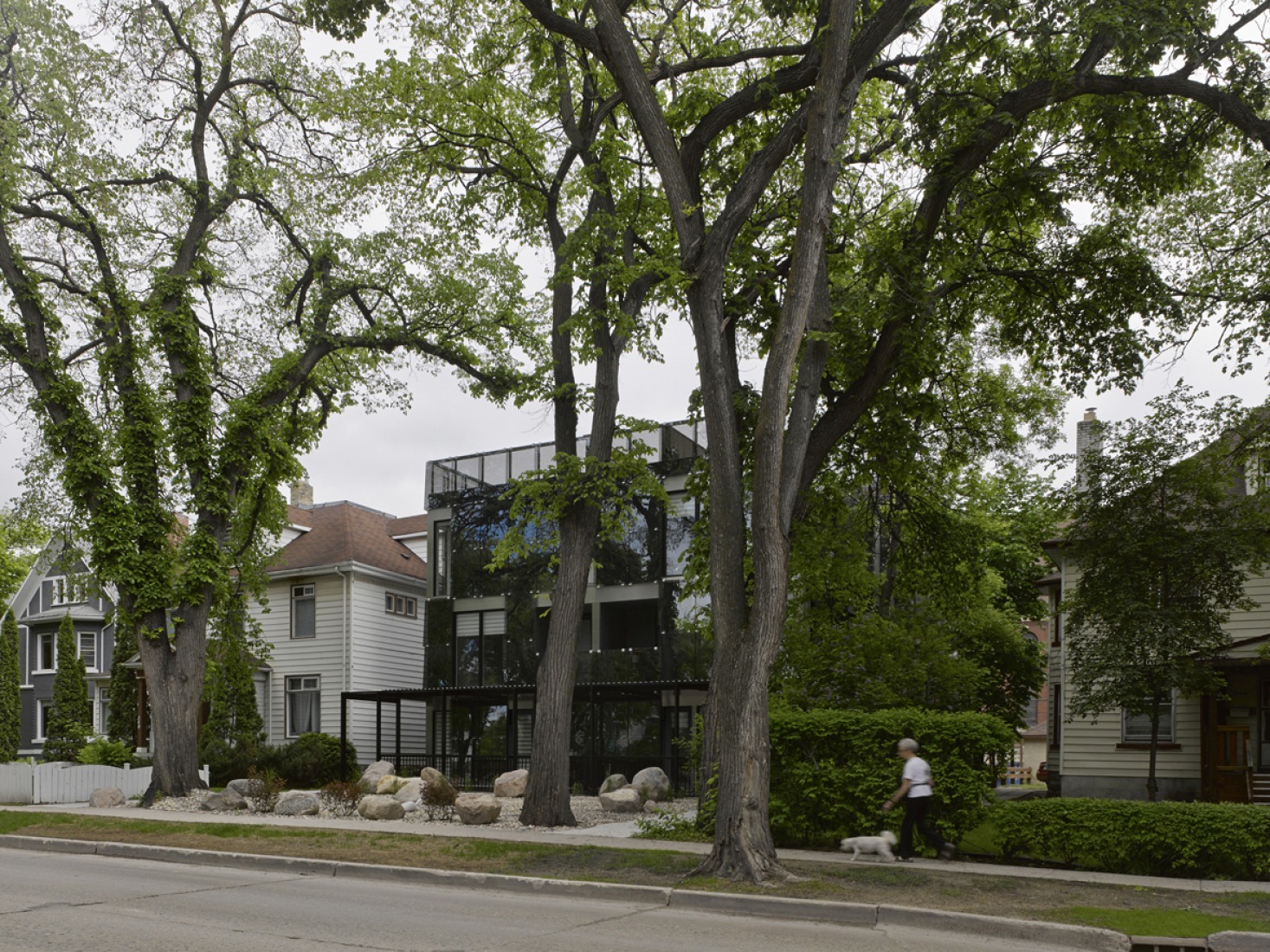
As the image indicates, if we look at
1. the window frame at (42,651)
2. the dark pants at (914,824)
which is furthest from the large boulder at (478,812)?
the window frame at (42,651)

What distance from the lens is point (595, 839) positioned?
16.0 metres

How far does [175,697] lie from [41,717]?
24.5 m

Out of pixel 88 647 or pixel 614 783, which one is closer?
pixel 614 783

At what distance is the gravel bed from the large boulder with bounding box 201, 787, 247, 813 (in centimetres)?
15

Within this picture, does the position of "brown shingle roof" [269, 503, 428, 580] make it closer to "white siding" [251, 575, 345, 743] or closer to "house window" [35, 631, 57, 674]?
"white siding" [251, 575, 345, 743]

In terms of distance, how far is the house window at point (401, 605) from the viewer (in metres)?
36.8

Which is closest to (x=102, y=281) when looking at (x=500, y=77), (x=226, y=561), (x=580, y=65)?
(x=226, y=561)

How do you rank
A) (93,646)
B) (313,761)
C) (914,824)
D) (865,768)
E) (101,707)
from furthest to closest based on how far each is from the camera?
(93,646) < (101,707) < (313,761) < (865,768) < (914,824)

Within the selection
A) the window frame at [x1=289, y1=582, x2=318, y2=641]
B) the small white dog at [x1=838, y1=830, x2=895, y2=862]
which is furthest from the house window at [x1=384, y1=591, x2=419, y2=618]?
the small white dog at [x1=838, y1=830, x2=895, y2=862]

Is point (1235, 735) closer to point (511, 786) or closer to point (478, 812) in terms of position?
point (511, 786)

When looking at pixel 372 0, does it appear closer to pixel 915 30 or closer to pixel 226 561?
pixel 915 30

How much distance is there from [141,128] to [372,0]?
37.1 feet

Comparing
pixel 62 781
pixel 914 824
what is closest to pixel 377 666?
pixel 62 781

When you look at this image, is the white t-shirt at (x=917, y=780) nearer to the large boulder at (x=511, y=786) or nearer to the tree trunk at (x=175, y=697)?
the large boulder at (x=511, y=786)
